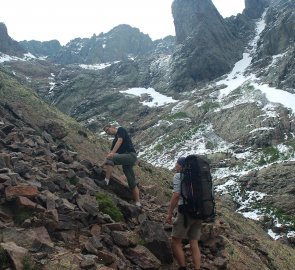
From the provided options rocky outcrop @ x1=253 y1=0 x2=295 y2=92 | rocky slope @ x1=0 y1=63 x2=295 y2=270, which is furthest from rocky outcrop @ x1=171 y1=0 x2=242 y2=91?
rocky slope @ x1=0 y1=63 x2=295 y2=270

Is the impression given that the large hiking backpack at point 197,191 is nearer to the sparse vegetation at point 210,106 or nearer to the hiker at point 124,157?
the hiker at point 124,157

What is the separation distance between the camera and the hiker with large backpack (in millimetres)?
9070

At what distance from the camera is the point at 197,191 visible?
909 cm

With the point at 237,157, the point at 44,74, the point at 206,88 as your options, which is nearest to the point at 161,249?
the point at 237,157

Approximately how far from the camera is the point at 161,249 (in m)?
9.91

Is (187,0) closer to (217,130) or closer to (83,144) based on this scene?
(217,130)

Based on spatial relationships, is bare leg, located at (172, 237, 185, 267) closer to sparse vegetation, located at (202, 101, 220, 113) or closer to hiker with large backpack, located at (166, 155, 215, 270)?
hiker with large backpack, located at (166, 155, 215, 270)

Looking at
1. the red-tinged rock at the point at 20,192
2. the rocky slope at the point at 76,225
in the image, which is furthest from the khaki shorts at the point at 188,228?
the red-tinged rock at the point at 20,192

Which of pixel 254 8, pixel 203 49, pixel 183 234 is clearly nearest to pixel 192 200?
pixel 183 234

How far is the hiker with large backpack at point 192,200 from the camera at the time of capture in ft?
29.8

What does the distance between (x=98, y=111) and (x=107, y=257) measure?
112 m

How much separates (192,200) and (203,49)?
12760cm

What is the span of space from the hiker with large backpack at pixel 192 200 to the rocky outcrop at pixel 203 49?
114 m

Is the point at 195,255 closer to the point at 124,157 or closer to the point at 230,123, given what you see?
the point at 124,157
